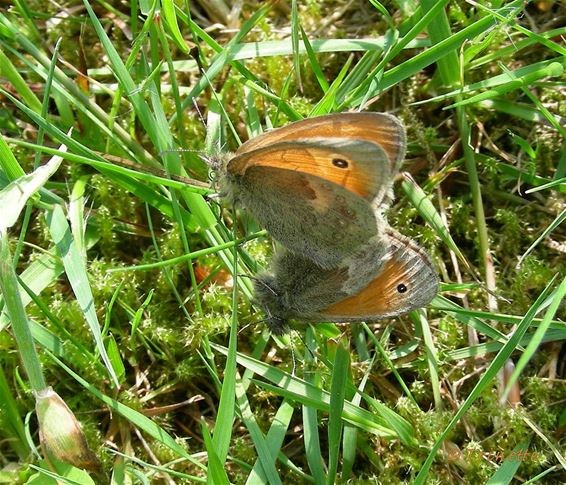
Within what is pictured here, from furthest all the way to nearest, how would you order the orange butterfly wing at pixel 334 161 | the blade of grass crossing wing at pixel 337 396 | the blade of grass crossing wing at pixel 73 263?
the blade of grass crossing wing at pixel 73 263
the orange butterfly wing at pixel 334 161
the blade of grass crossing wing at pixel 337 396

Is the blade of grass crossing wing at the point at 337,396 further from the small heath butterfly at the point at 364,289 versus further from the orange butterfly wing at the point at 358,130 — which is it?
the orange butterfly wing at the point at 358,130

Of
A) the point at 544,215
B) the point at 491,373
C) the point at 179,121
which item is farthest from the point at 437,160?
the point at 491,373

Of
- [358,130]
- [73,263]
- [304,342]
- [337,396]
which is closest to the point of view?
[337,396]

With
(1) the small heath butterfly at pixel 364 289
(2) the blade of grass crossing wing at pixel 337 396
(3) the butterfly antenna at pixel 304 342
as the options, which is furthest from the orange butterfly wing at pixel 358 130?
(3) the butterfly antenna at pixel 304 342

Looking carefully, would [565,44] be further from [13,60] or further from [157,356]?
[13,60]

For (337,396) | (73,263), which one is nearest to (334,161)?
(337,396)

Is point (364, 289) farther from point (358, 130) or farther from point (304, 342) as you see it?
point (358, 130)
